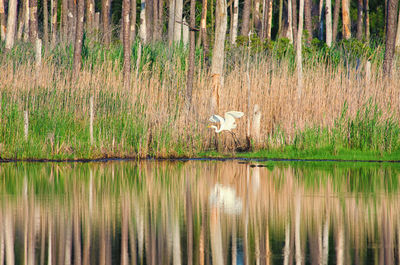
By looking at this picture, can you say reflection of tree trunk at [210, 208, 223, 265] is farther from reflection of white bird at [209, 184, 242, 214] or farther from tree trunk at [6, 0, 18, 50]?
tree trunk at [6, 0, 18, 50]

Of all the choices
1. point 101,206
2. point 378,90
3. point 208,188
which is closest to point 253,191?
point 208,188

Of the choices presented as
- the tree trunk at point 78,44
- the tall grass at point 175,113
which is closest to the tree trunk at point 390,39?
the tall grass at point 175,113

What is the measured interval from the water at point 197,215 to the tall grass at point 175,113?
5.30ft

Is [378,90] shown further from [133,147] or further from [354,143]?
[133,147]

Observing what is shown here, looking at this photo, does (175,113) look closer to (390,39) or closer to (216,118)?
(216,118)

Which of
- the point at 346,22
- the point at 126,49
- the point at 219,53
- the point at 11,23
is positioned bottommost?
the point at 219,53

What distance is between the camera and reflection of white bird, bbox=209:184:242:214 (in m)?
10.4

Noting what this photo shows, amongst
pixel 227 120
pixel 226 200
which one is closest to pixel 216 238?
pixel 226 200

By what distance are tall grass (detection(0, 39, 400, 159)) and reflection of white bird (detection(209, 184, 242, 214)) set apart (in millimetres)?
5307

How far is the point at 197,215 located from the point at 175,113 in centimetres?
825

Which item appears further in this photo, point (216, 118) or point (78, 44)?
point (78, 44)

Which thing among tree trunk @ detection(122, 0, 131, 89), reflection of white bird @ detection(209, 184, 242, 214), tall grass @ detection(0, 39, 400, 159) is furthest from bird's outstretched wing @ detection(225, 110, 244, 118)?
reflection of white bird @ detection(209, 184, 242, 214)

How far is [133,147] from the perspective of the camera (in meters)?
17.3

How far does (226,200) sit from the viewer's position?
11.1 metres
